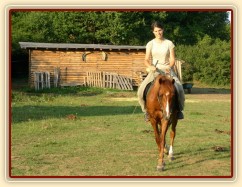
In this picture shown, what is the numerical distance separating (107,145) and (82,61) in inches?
1053

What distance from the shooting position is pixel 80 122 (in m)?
16.2

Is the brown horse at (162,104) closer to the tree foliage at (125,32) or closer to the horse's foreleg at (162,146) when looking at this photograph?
the horse's foreleg at (162,146)

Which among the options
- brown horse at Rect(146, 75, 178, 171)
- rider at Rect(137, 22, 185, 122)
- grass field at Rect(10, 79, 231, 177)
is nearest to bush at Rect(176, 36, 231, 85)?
grass field at Rect(10, 79, 231, 177)

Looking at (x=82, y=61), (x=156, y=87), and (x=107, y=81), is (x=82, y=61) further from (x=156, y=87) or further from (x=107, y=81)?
(x=156, y=87)

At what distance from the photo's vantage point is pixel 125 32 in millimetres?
52844

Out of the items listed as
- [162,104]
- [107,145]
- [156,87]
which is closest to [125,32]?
[107,145]

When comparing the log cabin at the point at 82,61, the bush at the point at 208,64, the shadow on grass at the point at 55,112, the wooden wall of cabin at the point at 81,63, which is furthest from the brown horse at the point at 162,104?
the bush at the point at 208,64

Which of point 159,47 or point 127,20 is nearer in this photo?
point 159,47

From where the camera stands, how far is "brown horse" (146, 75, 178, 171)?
8672mm

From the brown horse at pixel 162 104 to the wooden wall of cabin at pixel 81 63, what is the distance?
28.6m

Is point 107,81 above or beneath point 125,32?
beneath

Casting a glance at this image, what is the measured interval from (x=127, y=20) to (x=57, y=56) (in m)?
17.8
